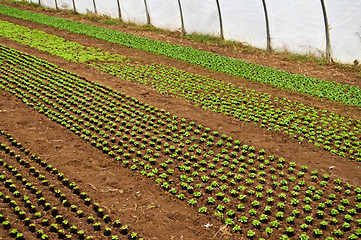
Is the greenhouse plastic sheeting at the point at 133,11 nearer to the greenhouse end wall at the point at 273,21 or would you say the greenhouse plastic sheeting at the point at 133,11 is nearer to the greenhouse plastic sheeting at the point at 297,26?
the greenhouse end wall at the point at 273,21

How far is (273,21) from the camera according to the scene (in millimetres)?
15930

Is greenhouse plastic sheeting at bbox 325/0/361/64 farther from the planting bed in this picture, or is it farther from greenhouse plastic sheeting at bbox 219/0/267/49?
greenhouse plastic sheeting at bbox 219/0/267/49

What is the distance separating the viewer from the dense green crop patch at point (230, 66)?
12.2 metres

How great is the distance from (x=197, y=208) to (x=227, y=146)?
2511 mm

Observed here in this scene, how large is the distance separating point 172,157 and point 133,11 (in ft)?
52.5

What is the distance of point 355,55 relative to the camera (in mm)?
14148

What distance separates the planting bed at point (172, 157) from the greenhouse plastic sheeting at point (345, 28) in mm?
2439

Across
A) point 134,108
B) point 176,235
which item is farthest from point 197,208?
point 134,108

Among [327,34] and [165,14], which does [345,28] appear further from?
[165,14]

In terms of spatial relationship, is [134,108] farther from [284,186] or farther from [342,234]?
[342,234]

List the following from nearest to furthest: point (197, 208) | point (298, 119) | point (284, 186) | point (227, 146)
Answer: point (197, 208) < point (284, 186) < point (227, 146) < point (298, 119)

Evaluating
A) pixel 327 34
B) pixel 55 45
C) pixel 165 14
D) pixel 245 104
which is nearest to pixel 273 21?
pixel 327 34

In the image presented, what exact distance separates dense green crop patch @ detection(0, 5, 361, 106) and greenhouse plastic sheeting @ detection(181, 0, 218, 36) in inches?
104

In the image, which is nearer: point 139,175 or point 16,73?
point 139,175
